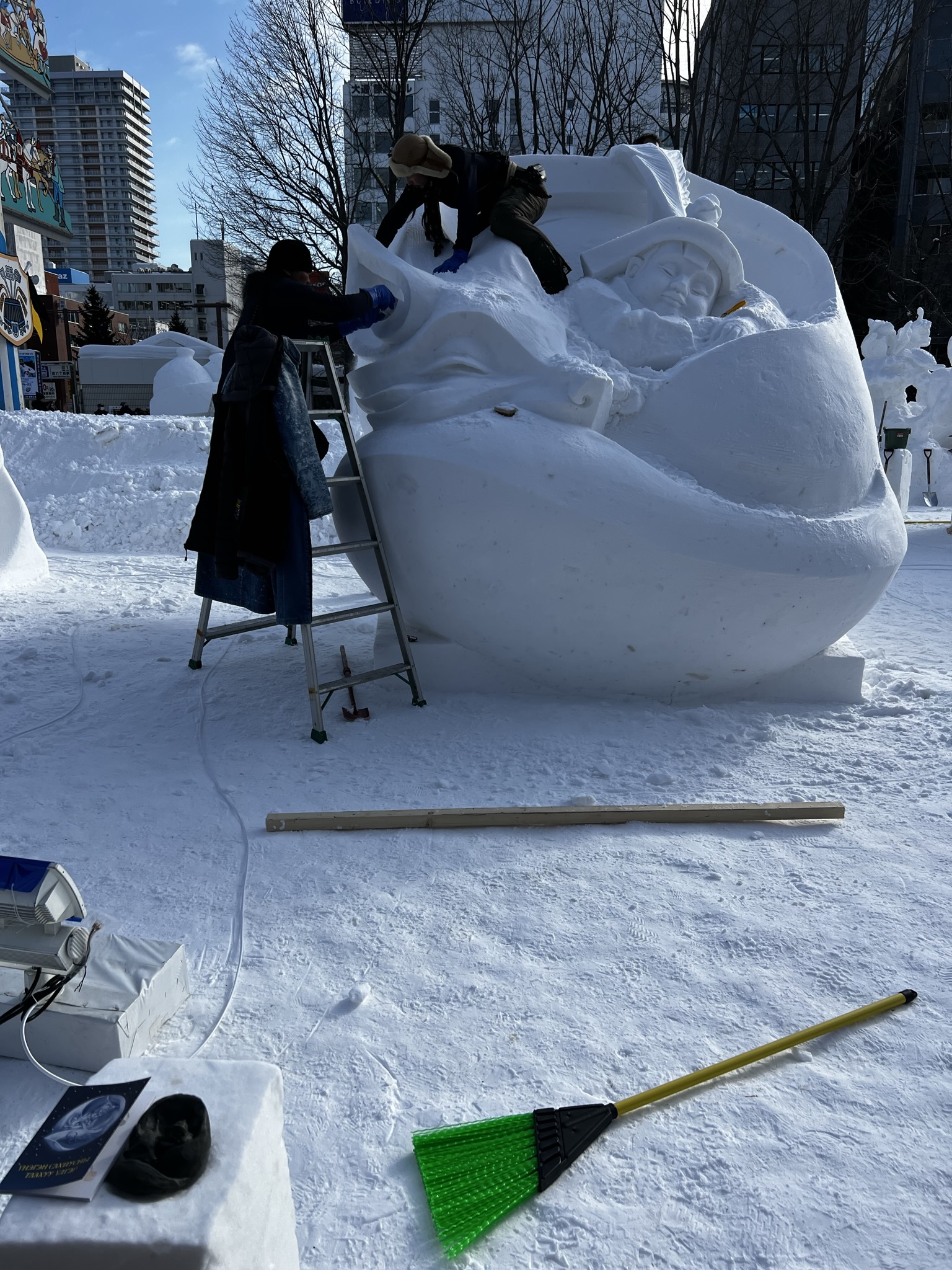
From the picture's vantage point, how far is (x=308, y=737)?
361cm

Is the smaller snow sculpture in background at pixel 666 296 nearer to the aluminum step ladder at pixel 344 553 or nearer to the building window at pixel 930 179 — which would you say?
the aluminum step ladder at pixel 344 553

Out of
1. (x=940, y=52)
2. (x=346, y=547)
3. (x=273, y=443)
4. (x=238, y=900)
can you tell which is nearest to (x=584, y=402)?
(x=346, y=547)

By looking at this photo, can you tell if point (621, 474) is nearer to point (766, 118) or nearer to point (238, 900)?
point (238, 900)

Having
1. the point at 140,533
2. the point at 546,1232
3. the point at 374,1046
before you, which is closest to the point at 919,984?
A: the point at 546,1232

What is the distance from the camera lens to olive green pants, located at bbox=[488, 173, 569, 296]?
402 cm

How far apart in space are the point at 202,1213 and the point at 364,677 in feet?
8.74

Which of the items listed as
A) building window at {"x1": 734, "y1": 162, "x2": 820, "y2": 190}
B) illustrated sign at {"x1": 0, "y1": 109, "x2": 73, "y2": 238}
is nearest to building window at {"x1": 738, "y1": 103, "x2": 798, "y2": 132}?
building window at {"x1": 734, "y1": 162, "x2": 820, "y2": 190}

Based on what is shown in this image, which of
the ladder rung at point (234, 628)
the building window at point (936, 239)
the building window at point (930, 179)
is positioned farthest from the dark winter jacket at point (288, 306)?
the building window at point (930, 179)

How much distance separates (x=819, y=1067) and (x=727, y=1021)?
0.20 m

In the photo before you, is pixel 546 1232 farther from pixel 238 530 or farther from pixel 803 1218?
pixel 238 530

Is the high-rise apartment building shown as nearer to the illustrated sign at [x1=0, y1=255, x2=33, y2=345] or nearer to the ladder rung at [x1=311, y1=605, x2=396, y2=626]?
the illustrated sign at [x1=0, y1=255, x2=33, y2=345]

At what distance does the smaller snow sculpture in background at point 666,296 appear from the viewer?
393 cm

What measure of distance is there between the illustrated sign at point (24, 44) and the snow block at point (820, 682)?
18259 mm

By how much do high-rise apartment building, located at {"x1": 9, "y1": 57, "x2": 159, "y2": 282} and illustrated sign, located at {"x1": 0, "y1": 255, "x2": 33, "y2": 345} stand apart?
87.5 m
